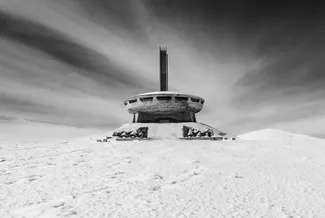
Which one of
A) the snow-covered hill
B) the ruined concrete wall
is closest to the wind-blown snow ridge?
the snow-covered hill

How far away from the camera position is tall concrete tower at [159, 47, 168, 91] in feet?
103

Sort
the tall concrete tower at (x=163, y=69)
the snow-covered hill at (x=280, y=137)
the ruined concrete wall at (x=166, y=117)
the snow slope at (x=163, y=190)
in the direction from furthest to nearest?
the tall concrete tower at (x=163, y=69) → the ruined concrete wall at (x=166, y=117) → the snow-covered hill at (x=280, y=137) → the snow slope at (x=163, y=190)

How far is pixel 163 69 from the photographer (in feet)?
104

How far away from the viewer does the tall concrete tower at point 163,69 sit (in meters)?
31.3

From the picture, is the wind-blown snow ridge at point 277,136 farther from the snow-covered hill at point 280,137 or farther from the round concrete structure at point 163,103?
the round concrete structure at point 163,103

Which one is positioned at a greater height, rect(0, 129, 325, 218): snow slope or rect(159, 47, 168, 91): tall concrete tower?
rect(159, 47, 168, 91): tall concrete tower

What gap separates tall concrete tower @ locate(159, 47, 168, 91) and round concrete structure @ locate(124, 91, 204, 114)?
5.89 metres

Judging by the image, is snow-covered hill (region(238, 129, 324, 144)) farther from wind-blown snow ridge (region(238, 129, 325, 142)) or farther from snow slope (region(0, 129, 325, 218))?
snow slope (region(0, 129, 325, 218))

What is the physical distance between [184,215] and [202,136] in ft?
44.9

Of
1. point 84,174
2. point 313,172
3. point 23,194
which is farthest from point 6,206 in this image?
point 313,172

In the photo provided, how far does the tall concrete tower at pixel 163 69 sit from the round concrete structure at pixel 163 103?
19.3ft

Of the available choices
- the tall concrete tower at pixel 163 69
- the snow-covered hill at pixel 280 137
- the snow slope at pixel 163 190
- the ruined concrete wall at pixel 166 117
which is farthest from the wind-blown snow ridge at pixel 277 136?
the tall concrete tower at pixel 163 69

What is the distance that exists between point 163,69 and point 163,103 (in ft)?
26.9

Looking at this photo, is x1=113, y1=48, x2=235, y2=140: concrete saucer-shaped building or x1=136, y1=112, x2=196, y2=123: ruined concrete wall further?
x1=136, y1=112, x2=196, y2=123: ruined concrete wall
